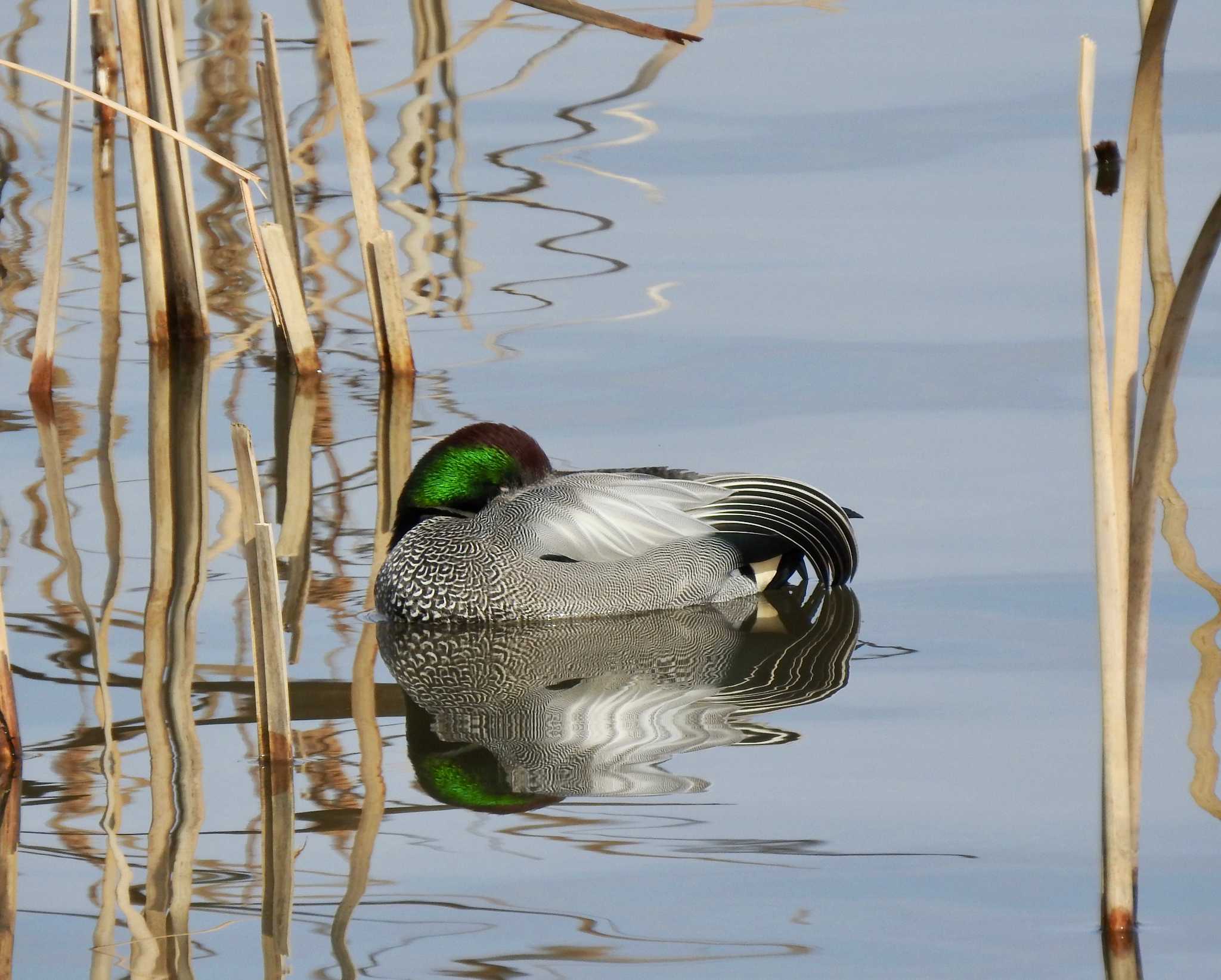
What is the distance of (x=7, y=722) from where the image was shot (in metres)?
5.52

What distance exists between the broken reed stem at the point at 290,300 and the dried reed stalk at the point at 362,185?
0.29 metres

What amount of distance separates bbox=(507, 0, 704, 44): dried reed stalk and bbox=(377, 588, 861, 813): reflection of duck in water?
2.53m

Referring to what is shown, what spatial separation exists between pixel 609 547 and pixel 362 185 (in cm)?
239

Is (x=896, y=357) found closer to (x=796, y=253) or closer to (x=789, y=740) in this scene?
(x=796, y=253)

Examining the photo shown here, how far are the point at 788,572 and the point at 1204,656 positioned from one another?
5.77 feet

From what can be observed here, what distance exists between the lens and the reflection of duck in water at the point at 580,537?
23.8 feet

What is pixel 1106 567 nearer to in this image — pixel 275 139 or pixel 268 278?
pixel 268 278

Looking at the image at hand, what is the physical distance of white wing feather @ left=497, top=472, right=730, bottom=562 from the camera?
7.32 metres

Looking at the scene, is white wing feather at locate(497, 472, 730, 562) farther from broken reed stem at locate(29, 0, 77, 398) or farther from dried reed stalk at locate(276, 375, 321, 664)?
broken reed stem at locate(29, 0, 77, 398)

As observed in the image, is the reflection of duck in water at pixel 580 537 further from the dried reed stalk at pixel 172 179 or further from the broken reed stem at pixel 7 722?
the dried reed stalk at pixel 172 179

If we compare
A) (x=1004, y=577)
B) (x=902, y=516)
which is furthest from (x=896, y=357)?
(x=1004, y=577)

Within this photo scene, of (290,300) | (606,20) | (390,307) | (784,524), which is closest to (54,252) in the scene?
(290,300)

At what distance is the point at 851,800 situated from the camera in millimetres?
5422

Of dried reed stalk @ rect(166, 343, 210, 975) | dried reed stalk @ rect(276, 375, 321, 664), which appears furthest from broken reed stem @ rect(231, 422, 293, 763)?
dried reed stalk @ rect(276, 375, 321, 664)
